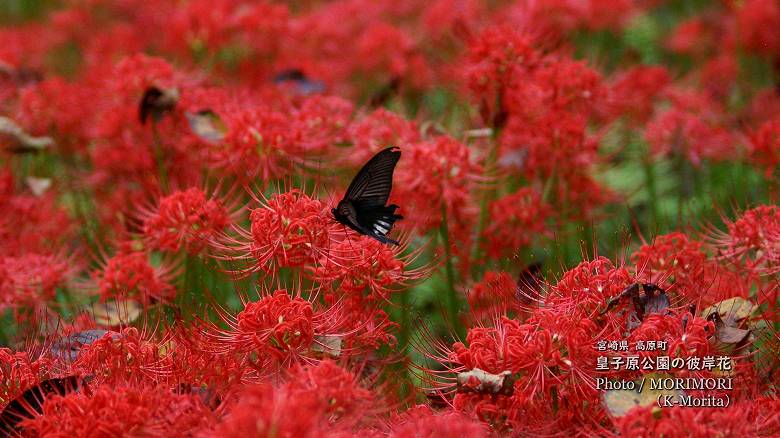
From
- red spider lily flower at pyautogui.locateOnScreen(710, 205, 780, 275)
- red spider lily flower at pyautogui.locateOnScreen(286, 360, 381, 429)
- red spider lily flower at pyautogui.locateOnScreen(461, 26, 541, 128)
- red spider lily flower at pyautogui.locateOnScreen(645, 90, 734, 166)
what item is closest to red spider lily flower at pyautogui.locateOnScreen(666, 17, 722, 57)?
red spider lily flower at pyautogui.locateOnScreen(645, 90, 734, 166)

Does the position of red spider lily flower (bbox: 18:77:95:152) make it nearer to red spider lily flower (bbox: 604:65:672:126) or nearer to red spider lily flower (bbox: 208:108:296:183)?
red spider lily flower (bbox: 208:108:296:183)

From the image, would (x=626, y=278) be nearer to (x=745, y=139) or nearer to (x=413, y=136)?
(x=413, y=136)

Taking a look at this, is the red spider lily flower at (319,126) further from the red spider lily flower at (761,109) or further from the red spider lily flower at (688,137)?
the red spider lily flower at (761,109)

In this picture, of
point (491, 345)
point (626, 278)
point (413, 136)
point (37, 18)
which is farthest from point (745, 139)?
point (37, 18)

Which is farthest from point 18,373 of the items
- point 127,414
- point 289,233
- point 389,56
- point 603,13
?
point 603,13

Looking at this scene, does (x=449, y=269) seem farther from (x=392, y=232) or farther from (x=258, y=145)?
(x=258, y=145)
